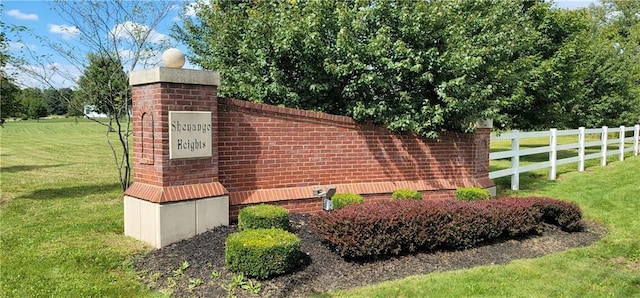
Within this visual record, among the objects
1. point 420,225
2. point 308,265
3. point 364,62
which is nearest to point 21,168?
point 364,62

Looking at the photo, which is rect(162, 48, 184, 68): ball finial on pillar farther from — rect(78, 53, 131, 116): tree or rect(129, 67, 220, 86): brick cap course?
rect(78, 53, 131, 116): tree

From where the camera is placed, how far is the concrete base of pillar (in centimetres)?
593

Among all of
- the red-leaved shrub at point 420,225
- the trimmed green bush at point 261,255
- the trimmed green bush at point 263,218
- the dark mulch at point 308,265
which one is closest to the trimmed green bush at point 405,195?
the red-leaved shrub at point 420,225

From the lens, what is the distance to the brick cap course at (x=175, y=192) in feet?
19.6

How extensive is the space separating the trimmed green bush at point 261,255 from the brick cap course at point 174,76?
2231 millimetres

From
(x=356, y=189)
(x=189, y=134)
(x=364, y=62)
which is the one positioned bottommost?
(x=356, y=189)

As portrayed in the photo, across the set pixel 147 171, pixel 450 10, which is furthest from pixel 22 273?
pixel 450 10

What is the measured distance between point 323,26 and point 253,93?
187 cm

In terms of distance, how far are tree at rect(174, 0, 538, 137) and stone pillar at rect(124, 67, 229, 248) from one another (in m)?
2.43

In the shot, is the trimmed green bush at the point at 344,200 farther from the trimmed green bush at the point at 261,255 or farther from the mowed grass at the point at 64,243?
the mowed grass at the point at 64,243

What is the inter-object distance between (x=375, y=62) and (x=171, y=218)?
4.44m

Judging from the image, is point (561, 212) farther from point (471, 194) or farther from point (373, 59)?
point (373, 59)

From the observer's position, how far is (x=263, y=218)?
6.00 m

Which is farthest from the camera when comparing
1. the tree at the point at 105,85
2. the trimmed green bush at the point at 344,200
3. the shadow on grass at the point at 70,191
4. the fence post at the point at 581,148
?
the fence post at the point at 581,148
